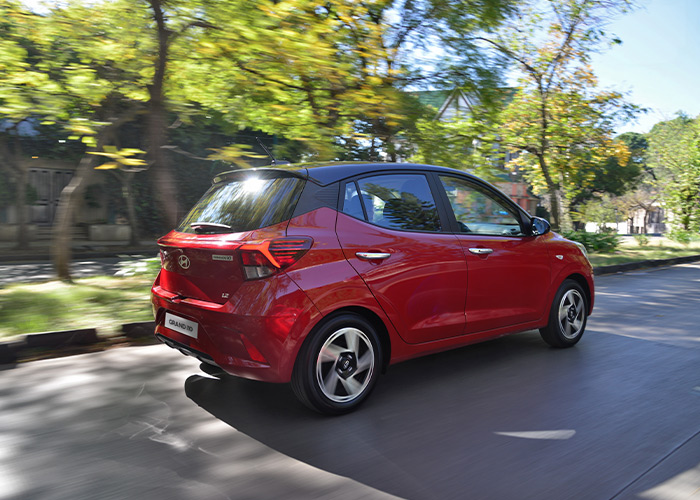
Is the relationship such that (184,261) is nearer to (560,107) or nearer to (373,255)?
(373,255)

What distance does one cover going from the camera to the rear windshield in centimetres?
368

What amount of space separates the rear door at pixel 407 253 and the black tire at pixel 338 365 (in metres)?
0.26

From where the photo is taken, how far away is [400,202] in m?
4.28

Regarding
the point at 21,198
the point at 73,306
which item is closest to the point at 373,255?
the point at 73,306

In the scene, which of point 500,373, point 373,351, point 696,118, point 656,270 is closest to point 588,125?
point 656,270

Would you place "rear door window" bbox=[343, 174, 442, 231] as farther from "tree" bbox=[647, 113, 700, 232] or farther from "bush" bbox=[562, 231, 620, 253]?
"tree" bbox=[647, 113, 700, 232]

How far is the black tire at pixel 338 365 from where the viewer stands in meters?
3.63

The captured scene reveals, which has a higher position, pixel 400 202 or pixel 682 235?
pixel 400 202

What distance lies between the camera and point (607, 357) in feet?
17.7

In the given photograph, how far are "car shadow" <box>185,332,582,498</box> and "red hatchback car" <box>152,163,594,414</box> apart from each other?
→ 0.27 m

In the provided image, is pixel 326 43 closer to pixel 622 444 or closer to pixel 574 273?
pixel 574 273

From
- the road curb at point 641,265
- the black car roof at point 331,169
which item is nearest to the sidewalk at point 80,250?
the road curb at point 641,265

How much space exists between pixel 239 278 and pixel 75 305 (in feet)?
13.7

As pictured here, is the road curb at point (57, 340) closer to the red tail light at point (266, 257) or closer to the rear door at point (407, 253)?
the red tail light at point (266, 257)
